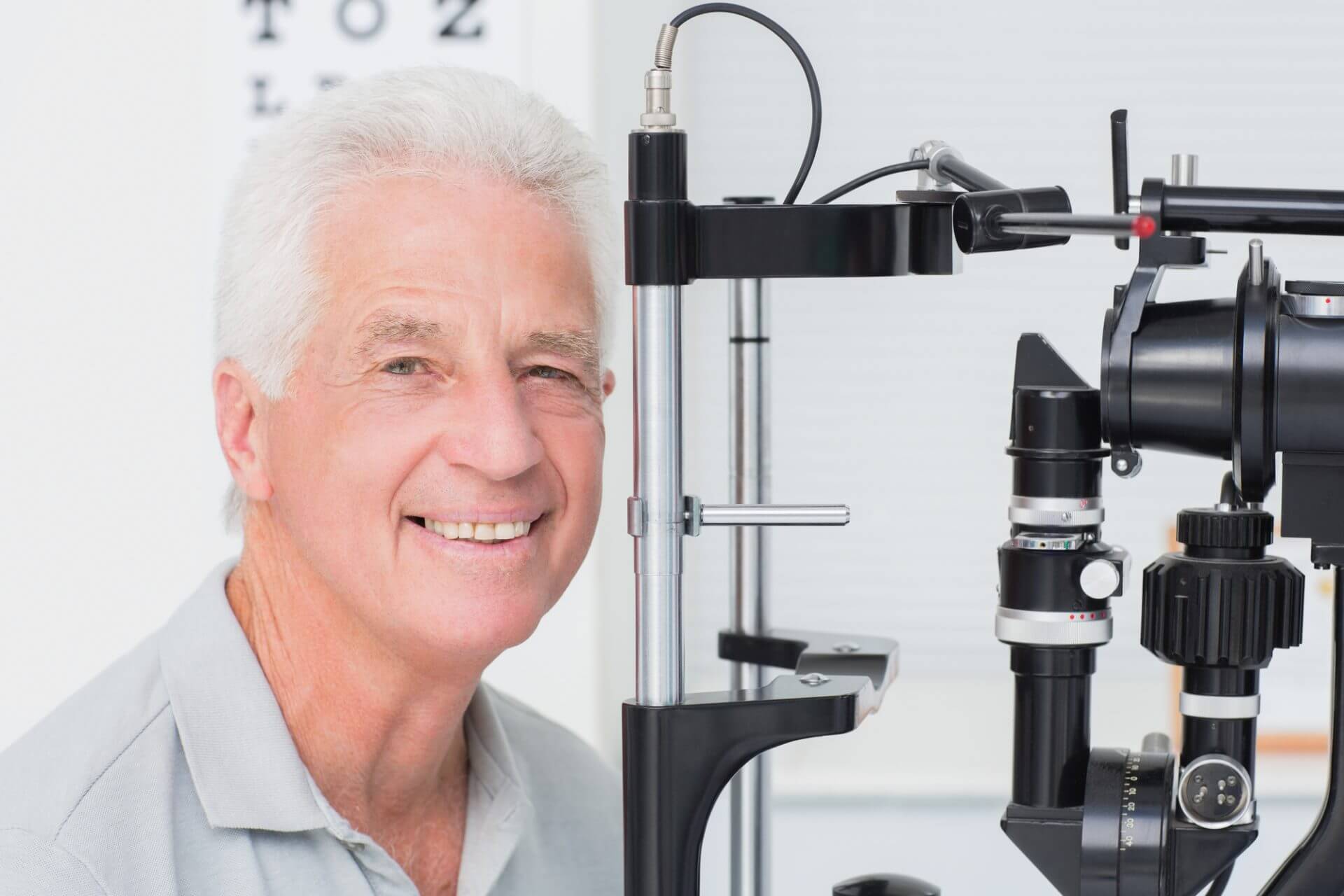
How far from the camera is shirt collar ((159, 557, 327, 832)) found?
0.93 meters

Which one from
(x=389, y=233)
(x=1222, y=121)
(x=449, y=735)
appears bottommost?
(x=449, y=735)

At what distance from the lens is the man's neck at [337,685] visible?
1.00 metres

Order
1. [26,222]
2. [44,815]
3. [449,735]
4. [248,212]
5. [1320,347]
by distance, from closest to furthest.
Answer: [1320,347] < [44,815] < [248,212] < [449,735] < [26,222]

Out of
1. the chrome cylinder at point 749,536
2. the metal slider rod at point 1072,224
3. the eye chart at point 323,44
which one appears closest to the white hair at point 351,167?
the chrome cylinder at point 749,536

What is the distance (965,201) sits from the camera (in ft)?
2.39

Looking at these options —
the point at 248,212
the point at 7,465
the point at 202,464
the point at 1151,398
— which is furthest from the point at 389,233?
the point at 7,465

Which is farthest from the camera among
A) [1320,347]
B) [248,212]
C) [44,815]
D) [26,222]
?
[26,222]

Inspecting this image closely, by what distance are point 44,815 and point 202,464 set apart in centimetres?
96

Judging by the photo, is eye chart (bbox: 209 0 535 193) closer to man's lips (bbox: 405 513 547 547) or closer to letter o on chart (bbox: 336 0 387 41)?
letter o on chart (bbox: 336 0 387 41)

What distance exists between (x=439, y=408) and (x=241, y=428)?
18 cm

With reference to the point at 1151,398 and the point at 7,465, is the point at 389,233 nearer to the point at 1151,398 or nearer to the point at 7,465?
the point at 1151,398

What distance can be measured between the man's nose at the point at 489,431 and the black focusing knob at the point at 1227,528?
398 mm

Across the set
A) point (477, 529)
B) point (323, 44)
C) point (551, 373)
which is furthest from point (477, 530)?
point (323, 44)

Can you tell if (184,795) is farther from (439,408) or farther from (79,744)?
(439,408)
